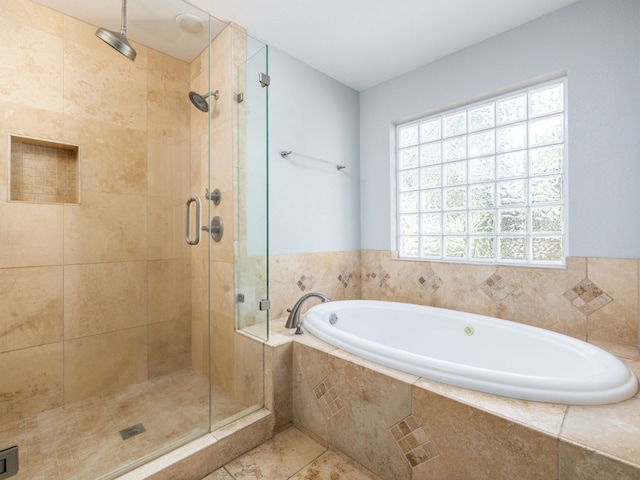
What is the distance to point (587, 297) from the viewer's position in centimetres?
177

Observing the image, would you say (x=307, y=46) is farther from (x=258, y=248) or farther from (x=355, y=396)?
(x=355, y=396)

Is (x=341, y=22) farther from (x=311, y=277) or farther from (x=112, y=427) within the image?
(x=112, y=427)

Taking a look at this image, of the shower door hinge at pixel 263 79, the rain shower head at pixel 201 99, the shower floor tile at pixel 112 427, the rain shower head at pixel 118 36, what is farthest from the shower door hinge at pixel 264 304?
the rain shower head at pixel 118 36

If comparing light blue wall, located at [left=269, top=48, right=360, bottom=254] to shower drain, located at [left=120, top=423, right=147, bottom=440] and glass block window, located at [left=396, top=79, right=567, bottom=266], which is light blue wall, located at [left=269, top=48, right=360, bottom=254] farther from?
shower drain, located at [left=120, top=423, right=147, bottom=440]

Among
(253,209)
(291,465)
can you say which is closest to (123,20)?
(253,209)

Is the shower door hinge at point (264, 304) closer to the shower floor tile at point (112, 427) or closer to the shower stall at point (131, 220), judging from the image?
the shower stall at point (131, 220)

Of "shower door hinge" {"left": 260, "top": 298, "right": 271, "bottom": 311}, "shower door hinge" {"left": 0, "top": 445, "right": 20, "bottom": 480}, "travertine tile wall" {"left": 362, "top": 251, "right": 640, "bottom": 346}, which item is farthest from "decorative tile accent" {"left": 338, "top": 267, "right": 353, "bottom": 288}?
"shower door hinge" {"left": 0, "top": 445, "right": 20, "bottom": 480}

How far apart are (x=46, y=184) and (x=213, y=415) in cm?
157

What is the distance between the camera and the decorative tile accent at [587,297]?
172 cm

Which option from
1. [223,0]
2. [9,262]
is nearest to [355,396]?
[9,262]

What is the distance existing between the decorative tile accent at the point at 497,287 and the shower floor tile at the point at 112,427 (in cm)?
177

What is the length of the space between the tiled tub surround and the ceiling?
2.00 meters

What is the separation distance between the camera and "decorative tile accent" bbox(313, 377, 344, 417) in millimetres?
1490

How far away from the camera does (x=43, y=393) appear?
65.6 inches
